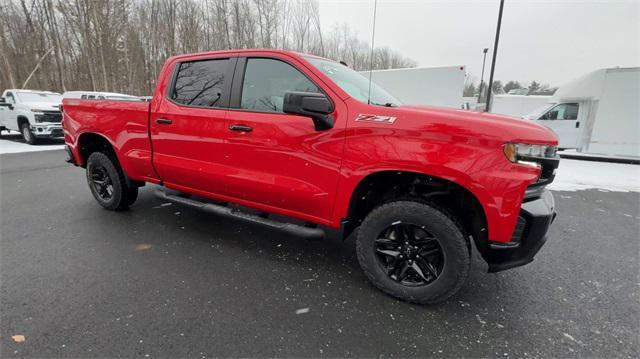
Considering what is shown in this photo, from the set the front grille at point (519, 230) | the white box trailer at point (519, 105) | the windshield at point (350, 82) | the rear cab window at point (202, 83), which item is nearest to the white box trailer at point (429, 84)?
the white box trailer at point (519, 105)

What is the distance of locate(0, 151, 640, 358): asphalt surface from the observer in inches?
A: 78.5

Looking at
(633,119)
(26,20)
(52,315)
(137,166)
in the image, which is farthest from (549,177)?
(26,20)

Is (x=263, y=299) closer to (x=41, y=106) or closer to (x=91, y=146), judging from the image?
(x=91, y=146)

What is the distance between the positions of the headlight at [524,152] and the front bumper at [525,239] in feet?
1.05

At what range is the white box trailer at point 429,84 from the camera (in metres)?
12.8

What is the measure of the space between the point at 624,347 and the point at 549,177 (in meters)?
1.19

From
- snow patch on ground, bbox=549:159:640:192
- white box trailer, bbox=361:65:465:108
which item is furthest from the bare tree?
snow patch on ground, bbox=549:159:640:192

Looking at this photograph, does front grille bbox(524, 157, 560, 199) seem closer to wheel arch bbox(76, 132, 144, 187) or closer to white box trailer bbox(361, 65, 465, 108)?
wheel arch bbox(76, 132, 144, 187)

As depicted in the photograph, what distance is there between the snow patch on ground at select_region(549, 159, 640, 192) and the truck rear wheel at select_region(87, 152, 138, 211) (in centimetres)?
785

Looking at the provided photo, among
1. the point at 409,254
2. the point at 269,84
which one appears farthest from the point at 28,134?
the point at 409,254

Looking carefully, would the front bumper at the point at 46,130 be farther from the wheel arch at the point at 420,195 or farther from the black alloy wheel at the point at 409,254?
the black alloy wheel at the point at 409,254

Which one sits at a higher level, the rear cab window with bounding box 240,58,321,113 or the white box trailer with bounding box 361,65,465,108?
the white box trailer with bounding box 361,65,465,108

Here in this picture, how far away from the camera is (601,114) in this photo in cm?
1077

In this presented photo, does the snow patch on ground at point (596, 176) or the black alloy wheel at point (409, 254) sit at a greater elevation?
the black alloy wheel at point (409, 254)
